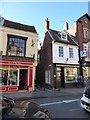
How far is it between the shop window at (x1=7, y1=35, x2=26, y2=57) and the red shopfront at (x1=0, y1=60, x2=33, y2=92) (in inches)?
41.7

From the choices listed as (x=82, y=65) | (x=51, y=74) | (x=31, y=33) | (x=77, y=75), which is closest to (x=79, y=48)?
(x=82, y=65)

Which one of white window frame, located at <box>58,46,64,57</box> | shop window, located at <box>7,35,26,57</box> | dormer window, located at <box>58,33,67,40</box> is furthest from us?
dormer window, located at <box>58,33,67,40</box>

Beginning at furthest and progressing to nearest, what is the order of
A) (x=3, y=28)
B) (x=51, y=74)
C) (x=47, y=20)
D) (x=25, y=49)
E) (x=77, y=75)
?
1. (x=47, y=20)
2. (x=77, y=75)
3. (x=51, y=74)
4. (x=25, y=49)
5. (x=3, y=28)

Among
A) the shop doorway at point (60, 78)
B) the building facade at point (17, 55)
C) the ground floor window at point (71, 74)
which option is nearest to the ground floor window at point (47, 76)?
the shop doorway at point (60, 78)

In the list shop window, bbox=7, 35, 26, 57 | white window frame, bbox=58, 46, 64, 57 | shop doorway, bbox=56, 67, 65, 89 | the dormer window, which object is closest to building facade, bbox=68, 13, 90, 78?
the dormer window

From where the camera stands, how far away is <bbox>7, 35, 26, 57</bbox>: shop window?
54.5 ft

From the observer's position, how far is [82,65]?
71.8ft

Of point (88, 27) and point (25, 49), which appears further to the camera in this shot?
point (88, 27)

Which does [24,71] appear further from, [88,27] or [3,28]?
[88,27]

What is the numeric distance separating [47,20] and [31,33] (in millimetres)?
7436

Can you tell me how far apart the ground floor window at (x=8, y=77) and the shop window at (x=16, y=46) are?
183 centimetres

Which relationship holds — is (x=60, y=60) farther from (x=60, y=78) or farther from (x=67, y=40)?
(x=67, y=40)

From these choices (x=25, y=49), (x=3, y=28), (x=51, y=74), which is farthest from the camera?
(x=51, y=74)

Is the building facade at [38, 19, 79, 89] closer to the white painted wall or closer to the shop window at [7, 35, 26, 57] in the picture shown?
the white painted wall
